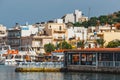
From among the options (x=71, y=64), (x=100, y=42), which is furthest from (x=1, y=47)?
(x=71, y=64)

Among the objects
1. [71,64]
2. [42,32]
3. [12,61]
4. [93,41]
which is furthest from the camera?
[42,32]

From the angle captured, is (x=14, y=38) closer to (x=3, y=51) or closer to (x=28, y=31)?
(x=28, y=31)

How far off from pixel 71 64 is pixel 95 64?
201 inches

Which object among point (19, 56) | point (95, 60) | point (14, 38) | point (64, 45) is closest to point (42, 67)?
point (95, 60)

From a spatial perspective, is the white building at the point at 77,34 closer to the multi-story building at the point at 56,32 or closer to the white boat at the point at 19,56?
the multi-story building at the point at 56,32

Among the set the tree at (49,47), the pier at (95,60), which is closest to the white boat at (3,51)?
the tree at (49,47)

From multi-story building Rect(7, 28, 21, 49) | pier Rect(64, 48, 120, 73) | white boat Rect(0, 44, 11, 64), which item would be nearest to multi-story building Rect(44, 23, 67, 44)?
multi-story building Rect(7, 28, 21, 49)

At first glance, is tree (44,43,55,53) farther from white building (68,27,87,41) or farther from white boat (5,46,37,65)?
white building (68,27,87,41)

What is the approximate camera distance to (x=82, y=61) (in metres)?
81.4

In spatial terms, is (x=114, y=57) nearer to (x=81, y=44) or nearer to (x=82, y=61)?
(x=82, y=61)

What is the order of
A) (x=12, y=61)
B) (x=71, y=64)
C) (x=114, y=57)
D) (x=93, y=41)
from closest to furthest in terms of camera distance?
(x=114, y=57) < (x=71, y=64) < (x=12, y=61) < (x=93, y=41)

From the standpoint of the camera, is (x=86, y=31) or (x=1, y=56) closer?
(x=1, y=56)

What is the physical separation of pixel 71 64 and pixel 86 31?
9665 cm

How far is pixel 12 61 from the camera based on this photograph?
146 meters
